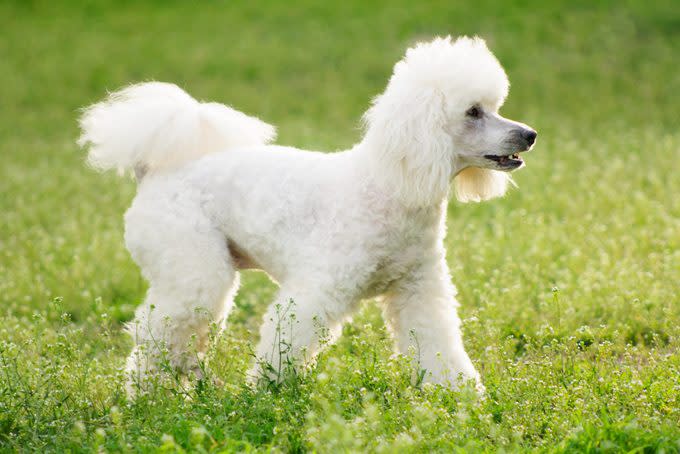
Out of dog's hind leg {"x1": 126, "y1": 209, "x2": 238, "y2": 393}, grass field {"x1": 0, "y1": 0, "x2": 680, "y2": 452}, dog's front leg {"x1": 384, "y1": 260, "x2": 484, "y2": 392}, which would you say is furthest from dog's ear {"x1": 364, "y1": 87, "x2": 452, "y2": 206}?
dog's hind leg {"x1": 126, "y1": 209, "x2": 238, "y2": 393}

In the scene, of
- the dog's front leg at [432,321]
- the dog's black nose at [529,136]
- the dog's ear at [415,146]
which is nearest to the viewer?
the dog's ear at [415,146]

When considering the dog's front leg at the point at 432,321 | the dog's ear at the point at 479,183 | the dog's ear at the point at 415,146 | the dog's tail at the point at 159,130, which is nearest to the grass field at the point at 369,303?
the dog's front leg at the point at 432,321

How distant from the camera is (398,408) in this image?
4629 mm

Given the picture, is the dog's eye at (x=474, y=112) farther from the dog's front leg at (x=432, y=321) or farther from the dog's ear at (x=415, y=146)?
the dog's front leg at (x=432, y=321)

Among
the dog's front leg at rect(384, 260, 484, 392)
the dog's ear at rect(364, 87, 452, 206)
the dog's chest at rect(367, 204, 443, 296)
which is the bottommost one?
the dog's front leg at rect(384, 260, 484, 392)

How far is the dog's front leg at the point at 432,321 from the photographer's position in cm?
558

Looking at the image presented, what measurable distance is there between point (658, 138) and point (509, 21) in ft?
26.2

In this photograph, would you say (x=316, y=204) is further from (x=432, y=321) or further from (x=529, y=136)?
(x=529, y=136)

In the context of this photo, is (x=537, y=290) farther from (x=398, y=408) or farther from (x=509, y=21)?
(x=509, y=21)

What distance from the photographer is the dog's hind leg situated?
223 inches

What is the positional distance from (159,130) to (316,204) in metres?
1.24

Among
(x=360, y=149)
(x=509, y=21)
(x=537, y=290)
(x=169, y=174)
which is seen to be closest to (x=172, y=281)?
(x=169, y=174)

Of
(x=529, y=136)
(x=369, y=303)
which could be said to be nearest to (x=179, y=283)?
(x=369, y=303)

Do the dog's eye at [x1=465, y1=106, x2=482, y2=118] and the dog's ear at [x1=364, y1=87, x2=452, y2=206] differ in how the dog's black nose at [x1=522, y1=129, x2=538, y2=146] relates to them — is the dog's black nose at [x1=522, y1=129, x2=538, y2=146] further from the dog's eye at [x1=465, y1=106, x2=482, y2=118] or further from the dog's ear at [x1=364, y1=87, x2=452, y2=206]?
the dog's ear at [x1=364, y1=87, x2=452, y2=206]
